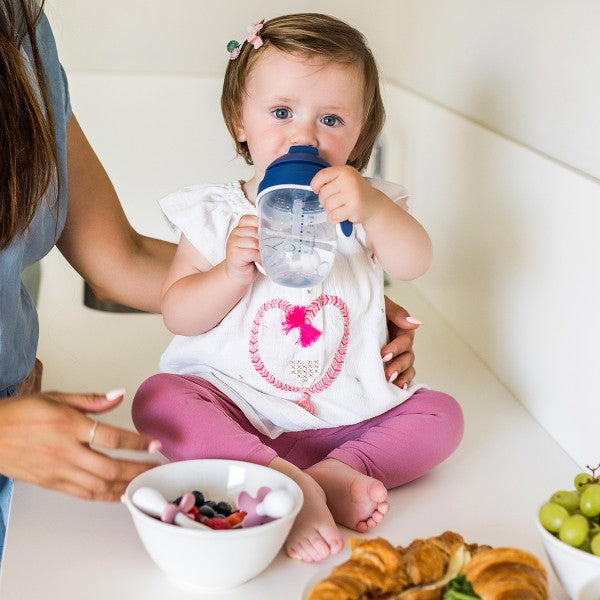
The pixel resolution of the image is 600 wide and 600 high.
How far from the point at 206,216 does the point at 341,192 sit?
0.27 meters

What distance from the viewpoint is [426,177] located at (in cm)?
183

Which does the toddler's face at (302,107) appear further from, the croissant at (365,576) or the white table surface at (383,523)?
the croissant at (365,576)

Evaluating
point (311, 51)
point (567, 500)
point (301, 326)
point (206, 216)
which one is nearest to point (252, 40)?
point (311, 51)

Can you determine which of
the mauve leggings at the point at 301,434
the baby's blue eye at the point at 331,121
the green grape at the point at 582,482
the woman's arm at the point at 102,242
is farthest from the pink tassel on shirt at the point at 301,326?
the green grape at the point at 582,482

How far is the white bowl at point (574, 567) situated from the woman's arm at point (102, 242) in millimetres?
788

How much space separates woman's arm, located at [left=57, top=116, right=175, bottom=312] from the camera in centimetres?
137

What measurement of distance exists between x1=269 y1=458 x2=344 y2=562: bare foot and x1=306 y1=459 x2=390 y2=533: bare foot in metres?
0.02

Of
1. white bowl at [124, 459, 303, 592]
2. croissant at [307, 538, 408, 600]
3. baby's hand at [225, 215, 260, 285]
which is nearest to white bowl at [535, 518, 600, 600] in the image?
Result: croissant at [307, 538, 408, 600]

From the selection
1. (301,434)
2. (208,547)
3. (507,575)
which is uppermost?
(507,575)

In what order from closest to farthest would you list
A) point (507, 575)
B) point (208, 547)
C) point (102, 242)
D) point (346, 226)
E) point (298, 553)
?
point (507, 575) → point (208, 547) → point (298, 553) → point (346, 226) → point (102, 242)

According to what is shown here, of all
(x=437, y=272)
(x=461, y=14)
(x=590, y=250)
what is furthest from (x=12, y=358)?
(x=461, y=14)

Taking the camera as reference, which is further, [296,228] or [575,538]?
[296,228]

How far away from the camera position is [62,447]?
0.93 meters

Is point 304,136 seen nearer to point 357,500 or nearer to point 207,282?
point 207,282
